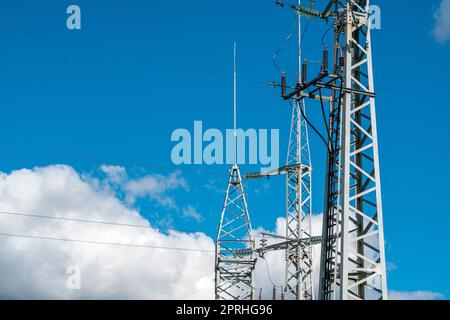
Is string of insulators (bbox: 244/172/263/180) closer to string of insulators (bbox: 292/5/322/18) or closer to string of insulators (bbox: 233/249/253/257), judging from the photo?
string of insulators (bbox: 233/249/253/257)

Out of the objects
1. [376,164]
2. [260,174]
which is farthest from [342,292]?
[260,174]

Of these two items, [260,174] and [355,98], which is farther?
[260,174]

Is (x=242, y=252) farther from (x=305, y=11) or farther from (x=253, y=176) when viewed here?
(x=305, y=11)

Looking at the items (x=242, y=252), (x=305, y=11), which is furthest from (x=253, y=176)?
(x=305, y=11)

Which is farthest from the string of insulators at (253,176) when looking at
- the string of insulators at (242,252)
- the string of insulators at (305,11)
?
the string of insulators at (305,11)

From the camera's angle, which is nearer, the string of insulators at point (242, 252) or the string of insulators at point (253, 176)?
the string of insulators at point (242, 252)

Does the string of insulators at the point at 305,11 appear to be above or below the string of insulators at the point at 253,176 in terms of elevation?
above

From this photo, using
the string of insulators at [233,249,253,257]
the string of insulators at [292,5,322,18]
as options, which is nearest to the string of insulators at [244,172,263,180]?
the string of insulators at [233,249,253,257]

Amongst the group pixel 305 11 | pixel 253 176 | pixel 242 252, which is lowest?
pixel 242 252

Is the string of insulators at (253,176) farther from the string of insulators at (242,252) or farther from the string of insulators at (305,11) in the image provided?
the string of insulators at (305,11)
